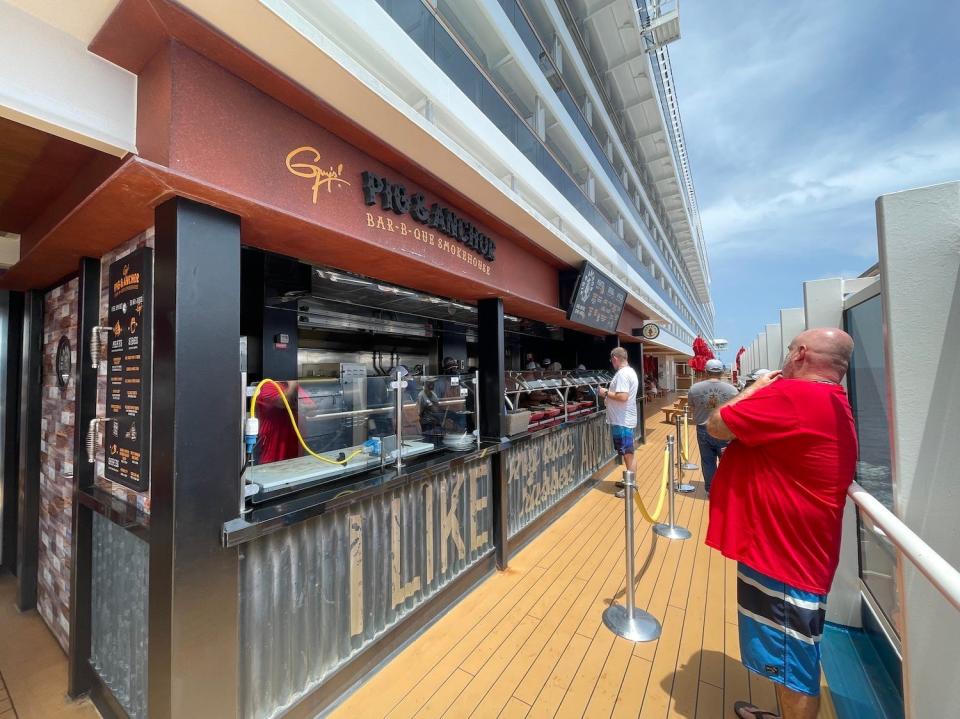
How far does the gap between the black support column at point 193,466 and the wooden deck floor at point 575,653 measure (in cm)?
96

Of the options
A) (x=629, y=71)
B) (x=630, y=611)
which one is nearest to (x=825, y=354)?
(x=630, y=611)

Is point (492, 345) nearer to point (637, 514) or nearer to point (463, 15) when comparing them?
point (637, 514)

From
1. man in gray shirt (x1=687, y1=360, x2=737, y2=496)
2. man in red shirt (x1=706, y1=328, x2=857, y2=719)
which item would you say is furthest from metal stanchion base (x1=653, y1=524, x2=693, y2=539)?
man in red shirt (x1=706, y1=328, x2=857, y2=719)

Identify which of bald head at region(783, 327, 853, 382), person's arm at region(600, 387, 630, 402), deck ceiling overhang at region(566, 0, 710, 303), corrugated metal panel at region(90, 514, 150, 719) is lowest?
corrugated metal panel at region(90, 514, 150, 719)

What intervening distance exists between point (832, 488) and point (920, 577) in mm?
364

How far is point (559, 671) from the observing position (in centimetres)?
246

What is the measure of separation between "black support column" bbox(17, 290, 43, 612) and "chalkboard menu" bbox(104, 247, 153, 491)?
75.9 inches

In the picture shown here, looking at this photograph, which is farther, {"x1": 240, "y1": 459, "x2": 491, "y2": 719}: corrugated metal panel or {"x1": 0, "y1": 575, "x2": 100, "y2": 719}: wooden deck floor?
{"x1": 0, "y1": 575, "x2": 100, "y2": 719}: wooden deck floor

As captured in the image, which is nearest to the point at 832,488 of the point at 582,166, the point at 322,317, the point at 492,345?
the point at 492,345

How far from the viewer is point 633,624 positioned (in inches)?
113

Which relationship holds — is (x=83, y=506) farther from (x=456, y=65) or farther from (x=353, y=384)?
(x=456, y=65)

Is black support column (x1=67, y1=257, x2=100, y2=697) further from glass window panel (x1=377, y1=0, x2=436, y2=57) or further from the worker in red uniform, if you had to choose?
glass window panel (x1=377, y1=0, x2=436, y2=57)

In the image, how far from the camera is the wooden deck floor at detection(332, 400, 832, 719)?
7.29 ft

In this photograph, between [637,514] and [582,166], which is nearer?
[637,514]
